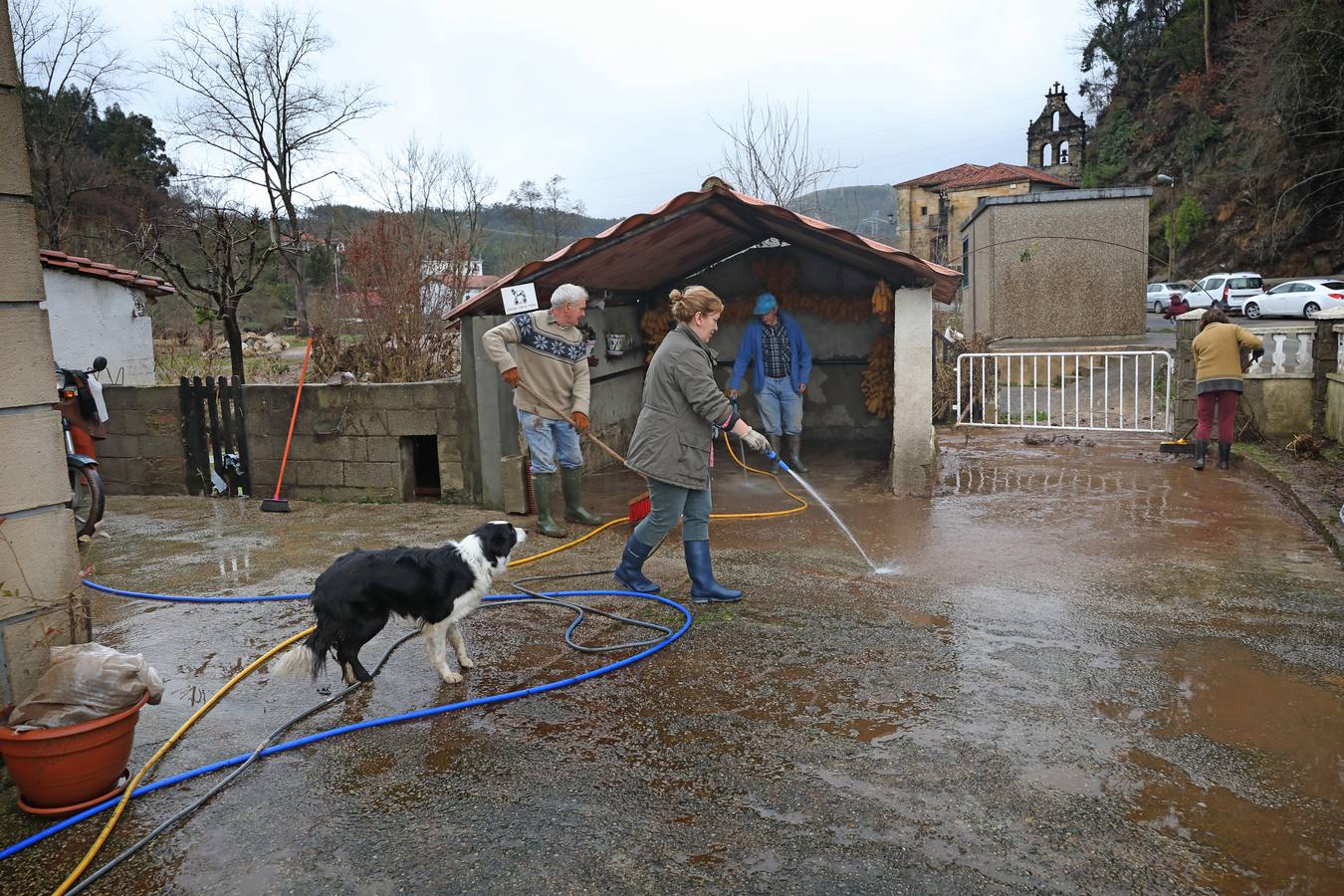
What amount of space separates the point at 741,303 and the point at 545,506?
4.97 metres

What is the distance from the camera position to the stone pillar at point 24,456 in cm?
370

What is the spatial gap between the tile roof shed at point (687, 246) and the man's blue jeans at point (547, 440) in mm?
1272

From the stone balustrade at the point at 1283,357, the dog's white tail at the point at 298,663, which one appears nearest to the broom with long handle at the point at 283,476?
the dog's white tail at the point at 298,663

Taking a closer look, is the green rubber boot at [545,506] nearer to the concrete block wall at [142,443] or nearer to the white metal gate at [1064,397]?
the concrete block wall at [142,443]

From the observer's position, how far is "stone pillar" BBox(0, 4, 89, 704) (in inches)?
145

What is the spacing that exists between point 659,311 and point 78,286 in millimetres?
10325

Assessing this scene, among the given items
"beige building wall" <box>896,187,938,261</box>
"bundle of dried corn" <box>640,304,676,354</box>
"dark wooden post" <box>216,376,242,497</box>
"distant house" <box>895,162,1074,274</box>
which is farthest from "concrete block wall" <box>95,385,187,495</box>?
"beige building wall" <box>896,187,938,261</box>

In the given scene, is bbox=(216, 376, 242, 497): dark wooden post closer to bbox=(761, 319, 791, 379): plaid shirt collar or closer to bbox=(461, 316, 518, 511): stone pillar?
bbox=(461, 316, 518, 511): stone pillar

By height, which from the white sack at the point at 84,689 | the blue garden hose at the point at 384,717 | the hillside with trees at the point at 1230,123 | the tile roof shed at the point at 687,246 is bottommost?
the blue garden hose at the point at 384,717

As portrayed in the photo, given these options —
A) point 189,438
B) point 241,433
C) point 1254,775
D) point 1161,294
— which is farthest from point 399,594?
point 1161,294

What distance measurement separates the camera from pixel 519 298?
7.89 meters

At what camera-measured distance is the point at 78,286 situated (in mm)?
15234

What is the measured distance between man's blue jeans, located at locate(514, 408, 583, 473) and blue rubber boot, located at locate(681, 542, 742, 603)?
2.12 m

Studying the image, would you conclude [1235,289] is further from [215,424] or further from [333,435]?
[215,424]
